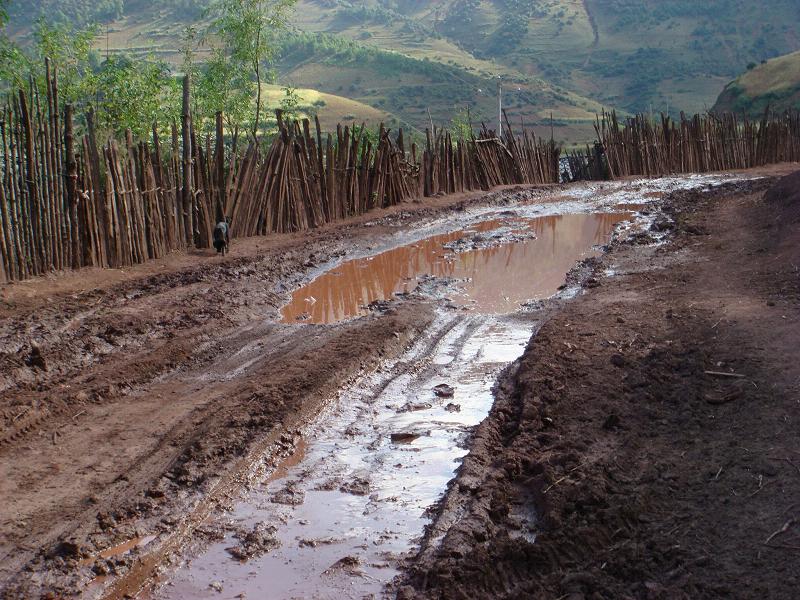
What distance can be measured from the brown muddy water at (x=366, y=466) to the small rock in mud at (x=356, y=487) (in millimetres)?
12

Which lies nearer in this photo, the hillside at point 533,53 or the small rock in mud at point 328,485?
the small rock in mud at point 328,485

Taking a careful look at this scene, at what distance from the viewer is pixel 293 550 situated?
4.21 m

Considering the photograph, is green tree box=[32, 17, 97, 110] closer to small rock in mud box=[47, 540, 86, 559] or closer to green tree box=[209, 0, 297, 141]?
green tree box=[209, 0, 297, 141]

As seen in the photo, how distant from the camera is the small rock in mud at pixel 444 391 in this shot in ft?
21.0

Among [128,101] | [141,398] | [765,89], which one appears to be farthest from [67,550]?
[765,89]

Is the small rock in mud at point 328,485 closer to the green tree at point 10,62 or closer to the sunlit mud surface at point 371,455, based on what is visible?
the sunlit mud surface at point 371,455

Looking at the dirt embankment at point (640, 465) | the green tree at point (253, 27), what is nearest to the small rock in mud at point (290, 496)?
the dirt embankment at point (640, 465)

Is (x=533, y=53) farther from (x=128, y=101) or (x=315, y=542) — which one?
(x=315, y=542)

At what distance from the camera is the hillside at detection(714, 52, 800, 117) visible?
46.2m

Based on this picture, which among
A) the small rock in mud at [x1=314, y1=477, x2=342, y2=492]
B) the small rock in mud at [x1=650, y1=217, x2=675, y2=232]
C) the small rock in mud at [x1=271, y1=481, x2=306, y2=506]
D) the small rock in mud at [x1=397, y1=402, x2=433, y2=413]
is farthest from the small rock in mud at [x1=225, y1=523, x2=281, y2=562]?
the small rock in mud at [x1=650, y1=217, x2=675, y2=232]

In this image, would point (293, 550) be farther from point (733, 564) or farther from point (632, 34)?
point (632, 34)

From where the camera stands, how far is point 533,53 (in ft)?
291

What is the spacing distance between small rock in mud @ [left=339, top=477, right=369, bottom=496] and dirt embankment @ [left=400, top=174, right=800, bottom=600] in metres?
0.52

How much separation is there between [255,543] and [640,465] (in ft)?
6.80
